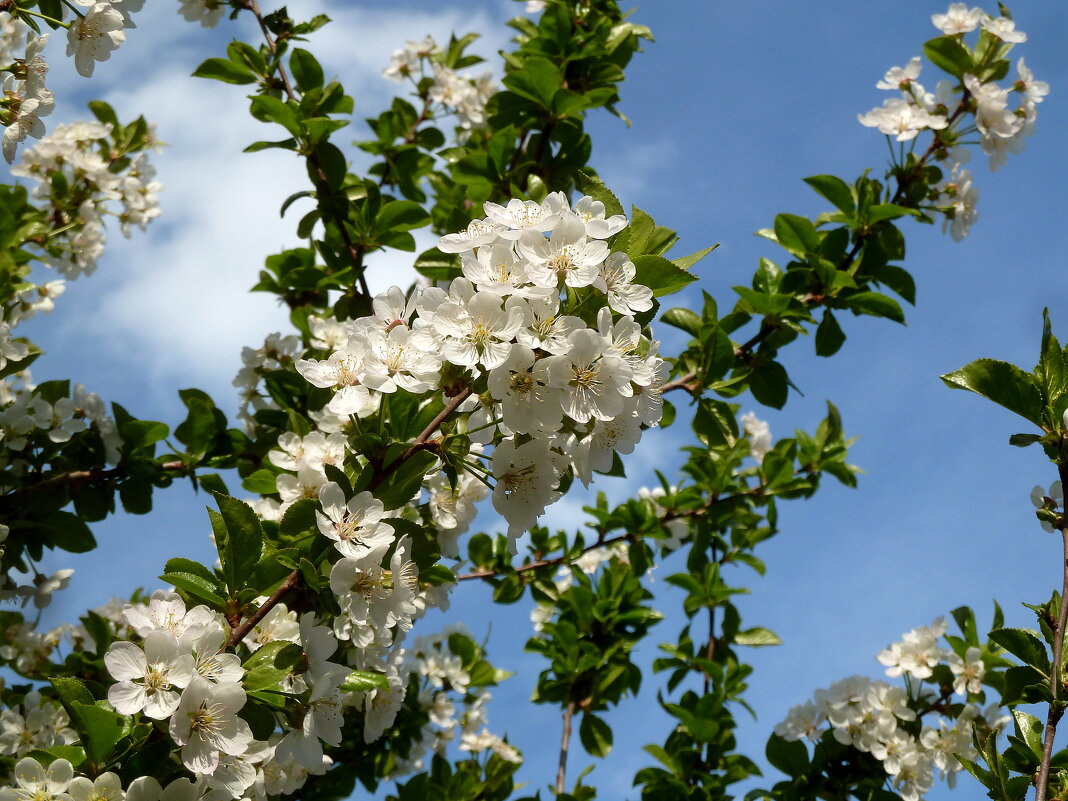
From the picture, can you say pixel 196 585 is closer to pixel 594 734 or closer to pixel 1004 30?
pixel 594 734

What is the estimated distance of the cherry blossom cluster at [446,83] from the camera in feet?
12.7

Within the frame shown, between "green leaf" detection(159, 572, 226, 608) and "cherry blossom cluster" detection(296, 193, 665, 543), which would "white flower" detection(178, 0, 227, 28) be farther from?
"green leaf" detection(159, 572, 226, 608)

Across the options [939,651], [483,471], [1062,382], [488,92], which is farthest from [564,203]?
[488,92]

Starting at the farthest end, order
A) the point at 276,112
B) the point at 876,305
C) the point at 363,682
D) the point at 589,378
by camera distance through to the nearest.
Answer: the point at 876,305 < the point at 276,112 < the point at 363,682 < the point at 589,378

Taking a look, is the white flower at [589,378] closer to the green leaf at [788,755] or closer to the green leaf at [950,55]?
the green leaf at [788,755]

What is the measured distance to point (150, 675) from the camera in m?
1.48

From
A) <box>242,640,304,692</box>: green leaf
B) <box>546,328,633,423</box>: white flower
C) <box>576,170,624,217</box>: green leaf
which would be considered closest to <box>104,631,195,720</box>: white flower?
<box>242,640,304,692</box>: green leaf

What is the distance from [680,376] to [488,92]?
2.15m

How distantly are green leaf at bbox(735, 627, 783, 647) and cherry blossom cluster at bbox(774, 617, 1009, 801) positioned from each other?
1.71ft

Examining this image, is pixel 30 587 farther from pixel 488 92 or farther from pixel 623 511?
pixel 488 92

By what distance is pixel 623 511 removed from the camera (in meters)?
3.29

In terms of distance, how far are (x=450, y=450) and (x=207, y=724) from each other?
2.01 ft

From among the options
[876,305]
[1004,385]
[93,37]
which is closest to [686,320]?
[876,305]

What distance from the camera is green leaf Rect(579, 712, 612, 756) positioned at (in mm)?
3332
